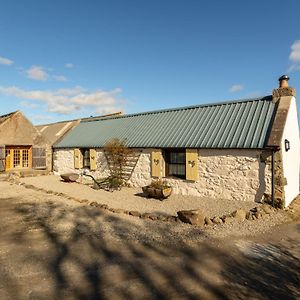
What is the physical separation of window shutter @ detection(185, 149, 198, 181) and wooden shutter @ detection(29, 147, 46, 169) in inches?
571

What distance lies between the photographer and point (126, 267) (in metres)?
5.46

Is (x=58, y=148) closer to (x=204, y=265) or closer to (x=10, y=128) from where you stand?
(x=10, y=128)

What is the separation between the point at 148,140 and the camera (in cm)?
1438

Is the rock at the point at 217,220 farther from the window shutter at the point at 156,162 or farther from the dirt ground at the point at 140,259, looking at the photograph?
the window shutter at the point at 156,162

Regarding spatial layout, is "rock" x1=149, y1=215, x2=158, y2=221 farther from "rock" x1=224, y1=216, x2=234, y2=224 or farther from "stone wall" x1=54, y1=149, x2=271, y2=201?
"stone wall" x1=54, y1=149, x2=271, y2=201

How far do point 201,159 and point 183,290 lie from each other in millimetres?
7969

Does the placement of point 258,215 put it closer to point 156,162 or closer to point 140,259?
point 140,259

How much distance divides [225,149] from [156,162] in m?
3.84

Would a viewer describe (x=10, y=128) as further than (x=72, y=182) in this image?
Yes

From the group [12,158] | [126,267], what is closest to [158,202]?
[126,267]

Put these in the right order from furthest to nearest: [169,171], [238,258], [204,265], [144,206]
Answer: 1. [169,171]
2. [144,206]
3. [238,258]
4. [204,265]

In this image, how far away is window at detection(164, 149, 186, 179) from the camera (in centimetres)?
1323

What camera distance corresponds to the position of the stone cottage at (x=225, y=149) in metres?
10.4

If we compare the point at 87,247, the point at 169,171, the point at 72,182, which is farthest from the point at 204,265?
the point at 72,182
